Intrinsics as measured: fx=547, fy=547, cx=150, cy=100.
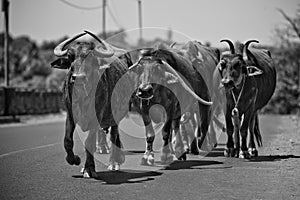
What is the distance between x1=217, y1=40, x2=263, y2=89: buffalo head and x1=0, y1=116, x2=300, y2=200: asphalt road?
172 centimetres

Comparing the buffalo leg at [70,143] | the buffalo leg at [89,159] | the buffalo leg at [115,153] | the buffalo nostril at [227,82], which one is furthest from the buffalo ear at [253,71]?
the buffalo leg at [70,143]

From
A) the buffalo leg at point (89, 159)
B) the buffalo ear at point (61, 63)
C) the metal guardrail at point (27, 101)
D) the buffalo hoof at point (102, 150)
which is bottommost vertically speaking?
the metal guardrail at point (27, 101)

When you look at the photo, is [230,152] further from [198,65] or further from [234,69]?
[198,65]

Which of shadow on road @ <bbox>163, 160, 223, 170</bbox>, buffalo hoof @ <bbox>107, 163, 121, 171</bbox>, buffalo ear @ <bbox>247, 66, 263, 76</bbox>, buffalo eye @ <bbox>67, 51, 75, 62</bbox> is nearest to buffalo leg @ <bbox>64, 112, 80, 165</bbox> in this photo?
buffalo eye @ <bbox>67, 51, 75, 62</bbox>

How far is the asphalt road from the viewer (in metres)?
8.04

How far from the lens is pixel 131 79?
11430 mm

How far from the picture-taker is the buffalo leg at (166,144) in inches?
446

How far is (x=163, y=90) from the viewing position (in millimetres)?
11352

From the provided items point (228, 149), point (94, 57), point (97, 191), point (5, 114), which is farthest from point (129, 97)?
point (5, 114)

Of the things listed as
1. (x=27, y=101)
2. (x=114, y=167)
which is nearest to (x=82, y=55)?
(x=114, y=167)

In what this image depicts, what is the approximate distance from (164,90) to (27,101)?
73.4ft

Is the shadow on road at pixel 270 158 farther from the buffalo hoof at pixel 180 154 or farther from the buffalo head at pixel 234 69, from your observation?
the buffalo head at pixel 234 69

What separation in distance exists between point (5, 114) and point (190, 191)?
869 inches

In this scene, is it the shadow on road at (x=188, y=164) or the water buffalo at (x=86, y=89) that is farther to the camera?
the shadow on road at (x=188, y=164)
